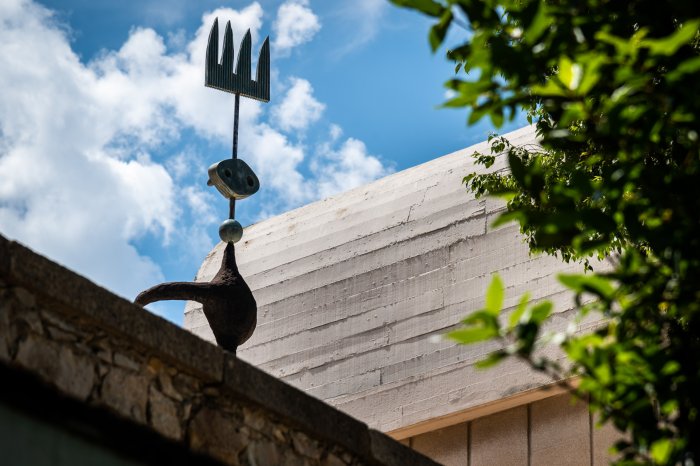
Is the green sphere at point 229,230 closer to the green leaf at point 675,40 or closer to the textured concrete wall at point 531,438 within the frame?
the textured concrete wall at point 531,438

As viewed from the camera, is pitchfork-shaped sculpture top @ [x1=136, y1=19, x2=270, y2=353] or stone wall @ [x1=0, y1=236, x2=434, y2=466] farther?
pitchfork-shaped sculpture top @ [x1=136, y1=19, x2=270, y2=353]

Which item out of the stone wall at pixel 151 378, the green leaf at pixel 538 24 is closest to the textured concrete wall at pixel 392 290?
the stone wall at pixel 151 378

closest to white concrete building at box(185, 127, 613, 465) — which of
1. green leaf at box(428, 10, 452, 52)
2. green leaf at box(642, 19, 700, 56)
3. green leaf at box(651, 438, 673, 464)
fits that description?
green leaf at box(651, 438, 673, 464)

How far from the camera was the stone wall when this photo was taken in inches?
208

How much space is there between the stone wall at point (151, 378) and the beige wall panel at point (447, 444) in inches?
218

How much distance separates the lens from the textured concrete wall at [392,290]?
1298 cm

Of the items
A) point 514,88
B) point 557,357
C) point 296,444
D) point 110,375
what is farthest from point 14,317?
point 557,357

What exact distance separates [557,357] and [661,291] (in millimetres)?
8314

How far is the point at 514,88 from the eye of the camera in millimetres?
3908

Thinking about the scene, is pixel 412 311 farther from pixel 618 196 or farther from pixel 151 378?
pixel 618 196

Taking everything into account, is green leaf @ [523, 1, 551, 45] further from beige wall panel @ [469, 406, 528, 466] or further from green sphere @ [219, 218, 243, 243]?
beige wall panel @ [469, 406, 528, 466]

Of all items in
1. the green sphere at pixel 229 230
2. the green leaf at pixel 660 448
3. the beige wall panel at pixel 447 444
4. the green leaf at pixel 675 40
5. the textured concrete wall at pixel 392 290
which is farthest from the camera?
the textured concrete wall at pixel 392 290

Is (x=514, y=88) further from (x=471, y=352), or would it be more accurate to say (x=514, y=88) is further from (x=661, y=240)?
(x=471, y=352)

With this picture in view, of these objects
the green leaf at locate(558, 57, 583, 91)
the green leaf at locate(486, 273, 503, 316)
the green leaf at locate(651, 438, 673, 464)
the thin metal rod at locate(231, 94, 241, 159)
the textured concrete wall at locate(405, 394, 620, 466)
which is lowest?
the green leaf at locate(651, 438, 673, 464)
